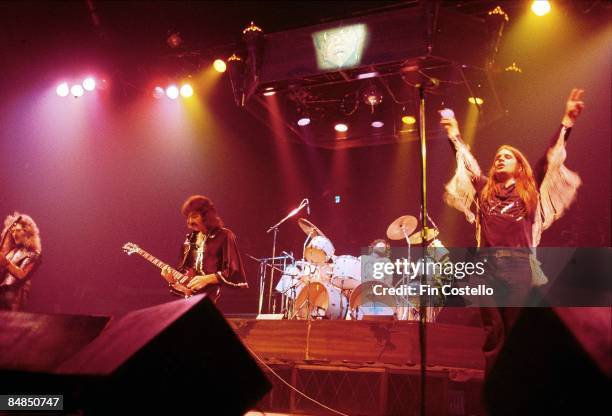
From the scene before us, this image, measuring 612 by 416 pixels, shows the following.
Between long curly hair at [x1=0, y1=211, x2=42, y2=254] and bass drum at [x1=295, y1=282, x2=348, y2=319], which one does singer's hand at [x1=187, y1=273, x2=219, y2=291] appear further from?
long curly hair at [x1=0, y1=211, x2=42, y2=254]

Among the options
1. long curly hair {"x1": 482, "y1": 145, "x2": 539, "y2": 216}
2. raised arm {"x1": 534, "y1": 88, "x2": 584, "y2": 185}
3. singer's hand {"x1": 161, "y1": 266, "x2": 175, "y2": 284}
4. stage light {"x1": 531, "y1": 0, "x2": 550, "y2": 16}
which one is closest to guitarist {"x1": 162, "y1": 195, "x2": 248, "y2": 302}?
singer's hand {"x1": 161, "y1": 266, "x2": 175, "y2": 284}

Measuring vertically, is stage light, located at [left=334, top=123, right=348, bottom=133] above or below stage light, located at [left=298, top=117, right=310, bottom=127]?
above

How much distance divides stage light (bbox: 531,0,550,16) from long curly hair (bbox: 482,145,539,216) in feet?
10.1

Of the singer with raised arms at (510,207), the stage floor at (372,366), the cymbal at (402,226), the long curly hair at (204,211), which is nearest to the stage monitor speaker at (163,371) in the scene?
the singer with raised arms at (510,207)

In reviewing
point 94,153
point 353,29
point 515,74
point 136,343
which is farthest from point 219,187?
point 136,343

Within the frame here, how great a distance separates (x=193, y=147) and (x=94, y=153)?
64.6 inches

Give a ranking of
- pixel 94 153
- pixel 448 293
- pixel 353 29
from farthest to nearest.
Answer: pixel 94 153 → pixel 448 293 → pixel 353 29

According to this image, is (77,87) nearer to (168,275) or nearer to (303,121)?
(303,121)

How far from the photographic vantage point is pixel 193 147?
948 centimetres

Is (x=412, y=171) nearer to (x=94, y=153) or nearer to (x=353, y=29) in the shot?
(x=353, y=29)

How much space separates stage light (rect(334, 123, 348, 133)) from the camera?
9.06 meters

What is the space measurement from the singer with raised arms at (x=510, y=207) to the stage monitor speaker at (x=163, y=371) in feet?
7.77

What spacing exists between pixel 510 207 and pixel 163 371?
3.20m

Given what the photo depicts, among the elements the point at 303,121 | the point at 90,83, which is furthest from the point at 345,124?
the point at 90,83
